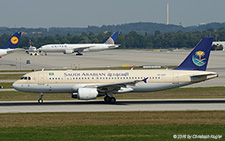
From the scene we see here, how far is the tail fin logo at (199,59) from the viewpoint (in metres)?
44.2

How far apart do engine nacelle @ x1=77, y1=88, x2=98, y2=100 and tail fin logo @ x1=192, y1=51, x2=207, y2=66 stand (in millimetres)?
11620

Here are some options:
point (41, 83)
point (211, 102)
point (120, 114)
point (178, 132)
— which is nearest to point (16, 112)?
point (41, 83)

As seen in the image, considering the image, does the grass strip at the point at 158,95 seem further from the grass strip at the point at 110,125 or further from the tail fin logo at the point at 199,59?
the grass strip at the point at 110,125

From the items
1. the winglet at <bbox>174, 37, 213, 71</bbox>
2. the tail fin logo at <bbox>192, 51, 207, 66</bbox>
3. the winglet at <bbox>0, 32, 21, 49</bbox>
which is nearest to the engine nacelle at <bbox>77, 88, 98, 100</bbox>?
the winglet at <bbox>174, 37, 213, 71</bbox>

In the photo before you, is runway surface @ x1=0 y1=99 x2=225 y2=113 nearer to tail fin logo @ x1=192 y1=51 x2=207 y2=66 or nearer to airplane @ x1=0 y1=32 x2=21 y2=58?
tail fin logo @ x1=192 y1=51 x2=207 y2=66

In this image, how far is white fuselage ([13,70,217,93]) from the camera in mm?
42312

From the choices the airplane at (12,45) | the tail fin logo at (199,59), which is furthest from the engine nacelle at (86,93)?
the airplane at (12,45)

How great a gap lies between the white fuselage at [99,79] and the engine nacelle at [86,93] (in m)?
1.48

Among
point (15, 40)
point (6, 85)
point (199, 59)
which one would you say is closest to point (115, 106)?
point (199, 59)

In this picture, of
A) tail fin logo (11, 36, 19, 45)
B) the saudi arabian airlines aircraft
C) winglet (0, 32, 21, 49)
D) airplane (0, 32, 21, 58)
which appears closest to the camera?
the saudi arabian airlines aircraft

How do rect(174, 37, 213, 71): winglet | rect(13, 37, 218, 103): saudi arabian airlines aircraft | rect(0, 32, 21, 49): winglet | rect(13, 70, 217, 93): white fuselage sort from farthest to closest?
rect(0, 32, 21, 49): winglet, rect(174, 37, 213, 71): winglet, rect(13, 70, 217, 93): white fuselage, rect(13, 37, 218, 103): saudi arabian airlines aircraft

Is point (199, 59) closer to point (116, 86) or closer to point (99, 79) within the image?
point (116, 86)

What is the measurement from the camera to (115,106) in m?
40.1

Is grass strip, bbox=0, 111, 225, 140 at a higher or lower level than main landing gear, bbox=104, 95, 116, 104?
lower
